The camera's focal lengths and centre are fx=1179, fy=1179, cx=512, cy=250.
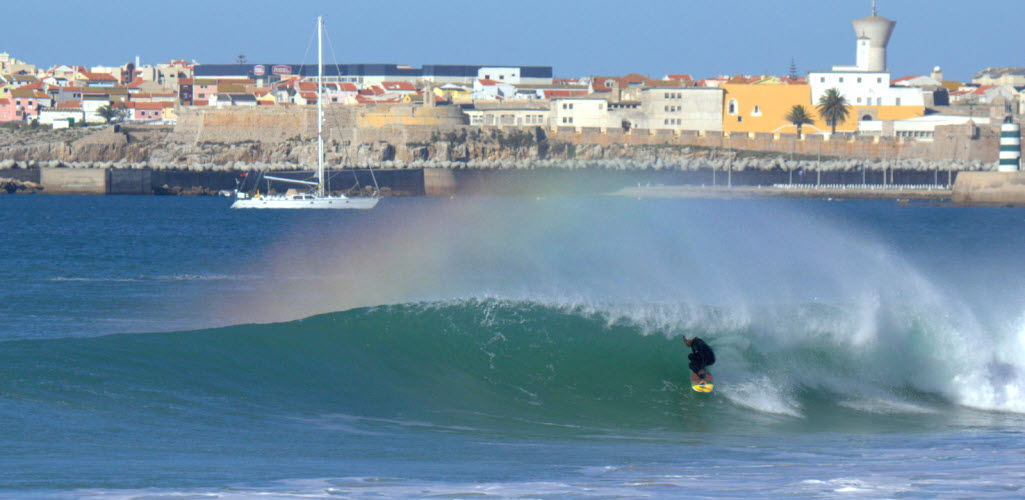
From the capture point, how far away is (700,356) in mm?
10312

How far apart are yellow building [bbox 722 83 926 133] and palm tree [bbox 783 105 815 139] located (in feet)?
0.91

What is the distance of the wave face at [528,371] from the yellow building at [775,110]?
228 ft

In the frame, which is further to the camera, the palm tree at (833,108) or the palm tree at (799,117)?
the palm tree at (799,117)

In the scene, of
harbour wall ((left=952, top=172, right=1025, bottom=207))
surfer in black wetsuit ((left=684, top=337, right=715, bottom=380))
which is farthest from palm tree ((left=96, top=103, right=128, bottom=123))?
surfer in black wetsuit ((left=684, top=337, right=715, bottom=380))

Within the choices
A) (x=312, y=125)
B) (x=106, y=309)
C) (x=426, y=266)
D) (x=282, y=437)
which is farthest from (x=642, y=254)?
(x=312, y=125)

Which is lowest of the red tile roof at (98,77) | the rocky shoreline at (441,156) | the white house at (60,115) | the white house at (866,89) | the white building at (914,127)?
the rocky shoreline at (441,156)

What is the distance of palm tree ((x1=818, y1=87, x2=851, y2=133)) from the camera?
76.9 metres

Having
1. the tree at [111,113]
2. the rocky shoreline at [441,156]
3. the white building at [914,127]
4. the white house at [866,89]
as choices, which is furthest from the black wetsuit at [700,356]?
the tree at [111,113]

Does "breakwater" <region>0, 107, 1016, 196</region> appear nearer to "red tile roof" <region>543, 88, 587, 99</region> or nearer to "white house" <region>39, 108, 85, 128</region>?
"red tile roof" <region>543, 88, 587, 99</region>

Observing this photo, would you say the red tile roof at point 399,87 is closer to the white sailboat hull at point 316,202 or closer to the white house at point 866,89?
the white house at point 866,89

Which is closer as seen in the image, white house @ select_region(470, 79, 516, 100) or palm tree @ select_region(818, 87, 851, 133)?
palm tree @ select_region(818, 87, 851, 133)

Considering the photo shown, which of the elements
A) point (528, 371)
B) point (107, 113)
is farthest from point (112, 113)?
point (528, 371)

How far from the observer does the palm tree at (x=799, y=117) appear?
78.3 m

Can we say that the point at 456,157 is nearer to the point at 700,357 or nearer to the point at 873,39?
the point at 873,39
